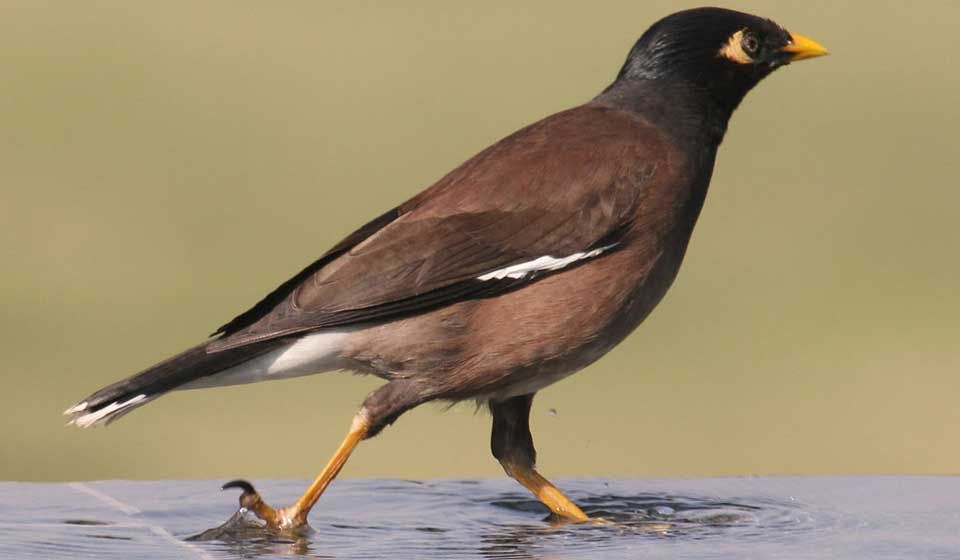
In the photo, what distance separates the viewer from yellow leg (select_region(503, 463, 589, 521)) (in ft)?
28.1

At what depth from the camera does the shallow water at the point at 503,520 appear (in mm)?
7508

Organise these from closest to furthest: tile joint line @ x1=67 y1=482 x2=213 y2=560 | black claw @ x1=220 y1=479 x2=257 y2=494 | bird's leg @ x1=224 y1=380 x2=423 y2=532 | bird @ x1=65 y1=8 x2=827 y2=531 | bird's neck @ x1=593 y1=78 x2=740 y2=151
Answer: tile joint line @ x1=67 y1=482 x2=213 y2=560, black claw @ x1=220 y1=479 x2=257 y2=494, bird's leg @ x1=224 y1=380 x2=423 y2=532, bird @ x1=65 y1=8 x2=827 y2=531, bird's neck @ x1=593 y1=78 x2=740 y2=151

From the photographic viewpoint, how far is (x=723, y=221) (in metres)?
23.4

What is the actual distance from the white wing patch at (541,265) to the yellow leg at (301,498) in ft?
2.42

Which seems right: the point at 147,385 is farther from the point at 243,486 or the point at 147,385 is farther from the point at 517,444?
the point at 517,444

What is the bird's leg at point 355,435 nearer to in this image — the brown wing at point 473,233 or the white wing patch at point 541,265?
the brown wing at point 473,233

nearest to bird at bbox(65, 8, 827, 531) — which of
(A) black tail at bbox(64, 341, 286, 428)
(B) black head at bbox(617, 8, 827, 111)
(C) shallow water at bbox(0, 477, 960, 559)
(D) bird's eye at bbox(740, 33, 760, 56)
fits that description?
(A) black tail at bbox(64, 341, 286, 428)

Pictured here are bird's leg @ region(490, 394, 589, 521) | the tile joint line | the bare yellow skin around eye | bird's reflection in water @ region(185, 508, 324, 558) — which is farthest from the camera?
the bare yellow skin around eye

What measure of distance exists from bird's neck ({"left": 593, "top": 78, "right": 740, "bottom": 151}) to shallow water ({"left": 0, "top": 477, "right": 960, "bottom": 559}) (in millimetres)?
1428

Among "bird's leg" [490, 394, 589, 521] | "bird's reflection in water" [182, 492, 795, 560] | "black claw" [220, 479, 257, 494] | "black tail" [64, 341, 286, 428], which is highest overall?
"black tail" [64, 341, 286, 428]

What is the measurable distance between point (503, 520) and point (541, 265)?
0.99 meters

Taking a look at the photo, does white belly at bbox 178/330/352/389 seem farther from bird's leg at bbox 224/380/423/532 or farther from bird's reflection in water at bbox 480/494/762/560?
bird's reflection in water at bbox 480/494/762/560

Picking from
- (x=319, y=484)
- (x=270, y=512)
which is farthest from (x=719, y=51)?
(x=270, y=512)

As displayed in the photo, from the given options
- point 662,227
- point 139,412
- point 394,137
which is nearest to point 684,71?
point 662,227
